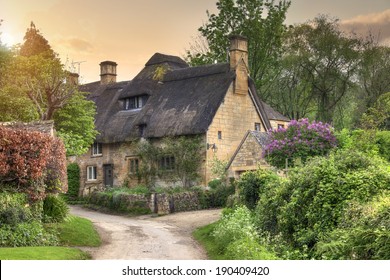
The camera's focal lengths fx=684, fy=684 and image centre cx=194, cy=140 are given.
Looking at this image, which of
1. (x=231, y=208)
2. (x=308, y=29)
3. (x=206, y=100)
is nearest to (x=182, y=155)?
(x=206, y=100)

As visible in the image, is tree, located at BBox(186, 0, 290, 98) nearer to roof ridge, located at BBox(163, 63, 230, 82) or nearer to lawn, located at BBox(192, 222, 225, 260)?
roof ridge, located at BBox(163, 63, 230, 82)

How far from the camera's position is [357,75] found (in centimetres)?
2558

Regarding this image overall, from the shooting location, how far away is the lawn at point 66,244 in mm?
15078

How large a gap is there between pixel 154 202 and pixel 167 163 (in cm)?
644

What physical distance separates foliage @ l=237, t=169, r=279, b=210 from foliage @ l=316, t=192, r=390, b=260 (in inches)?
319

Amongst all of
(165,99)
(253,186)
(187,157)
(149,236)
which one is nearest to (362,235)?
(253,186)

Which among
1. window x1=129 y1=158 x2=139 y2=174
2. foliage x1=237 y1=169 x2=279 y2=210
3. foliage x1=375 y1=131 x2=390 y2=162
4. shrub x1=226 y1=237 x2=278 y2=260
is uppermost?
foliage x1=375 y1=131 x2=390 y2=162

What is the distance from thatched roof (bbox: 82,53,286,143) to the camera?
116ft

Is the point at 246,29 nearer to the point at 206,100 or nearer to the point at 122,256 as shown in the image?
the point at 206,100

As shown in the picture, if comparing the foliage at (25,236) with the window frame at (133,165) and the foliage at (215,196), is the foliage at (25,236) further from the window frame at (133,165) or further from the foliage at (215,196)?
the window frame at (133,165)

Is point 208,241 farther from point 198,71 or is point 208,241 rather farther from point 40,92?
point 198,71

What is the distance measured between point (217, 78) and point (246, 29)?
5.69m

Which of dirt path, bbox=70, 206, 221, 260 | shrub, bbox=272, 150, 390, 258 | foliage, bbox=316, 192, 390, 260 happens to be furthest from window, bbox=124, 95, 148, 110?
foliage, bbox=316, 192, 390, 260

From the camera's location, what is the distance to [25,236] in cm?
1827
